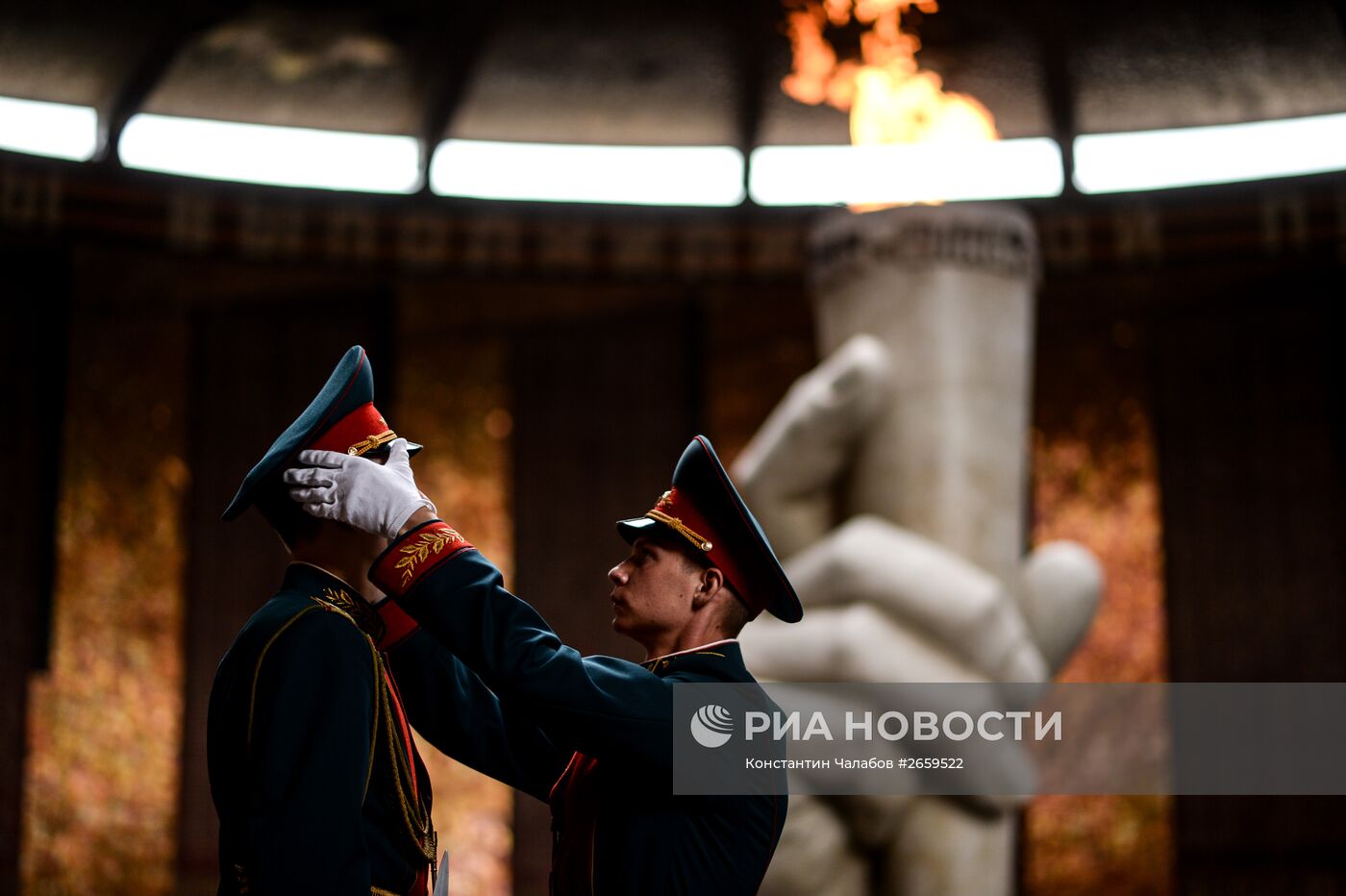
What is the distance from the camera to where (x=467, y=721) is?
9.94ft

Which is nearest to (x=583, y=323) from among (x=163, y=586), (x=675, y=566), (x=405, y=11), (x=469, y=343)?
(x=469, y=343)

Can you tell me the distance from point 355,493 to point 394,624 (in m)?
0.55

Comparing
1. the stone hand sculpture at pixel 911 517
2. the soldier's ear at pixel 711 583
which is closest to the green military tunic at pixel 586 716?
the soldier's ear at pixel 711 583

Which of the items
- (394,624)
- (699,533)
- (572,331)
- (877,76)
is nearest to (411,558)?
(394,624)

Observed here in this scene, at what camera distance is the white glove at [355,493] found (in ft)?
8.07

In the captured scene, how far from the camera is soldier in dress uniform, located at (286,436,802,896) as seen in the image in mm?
2467

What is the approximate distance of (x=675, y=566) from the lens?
2.87 m

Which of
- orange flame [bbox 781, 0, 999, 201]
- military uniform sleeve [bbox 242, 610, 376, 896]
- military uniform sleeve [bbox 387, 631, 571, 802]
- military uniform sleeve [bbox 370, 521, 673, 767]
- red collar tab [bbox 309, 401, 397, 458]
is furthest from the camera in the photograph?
orange flame [bbox 781, 0, 999, 201]

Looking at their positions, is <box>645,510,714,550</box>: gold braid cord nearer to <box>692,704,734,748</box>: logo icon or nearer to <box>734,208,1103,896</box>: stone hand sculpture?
<box>692,704,734,748</box>: logo icon

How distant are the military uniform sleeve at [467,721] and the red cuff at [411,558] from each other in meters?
0.51

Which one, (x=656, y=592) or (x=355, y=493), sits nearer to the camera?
(x=355, y=493)

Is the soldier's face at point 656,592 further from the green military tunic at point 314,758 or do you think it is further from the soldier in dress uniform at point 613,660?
the green military tunic at point 314,758

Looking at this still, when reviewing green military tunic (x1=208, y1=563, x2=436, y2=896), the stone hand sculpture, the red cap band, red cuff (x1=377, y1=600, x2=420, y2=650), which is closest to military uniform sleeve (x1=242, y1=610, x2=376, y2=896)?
green military tunic (x1=208, y1=563, x2=436, y2=896)

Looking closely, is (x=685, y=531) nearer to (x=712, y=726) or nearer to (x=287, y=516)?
(x=712, y=726)
